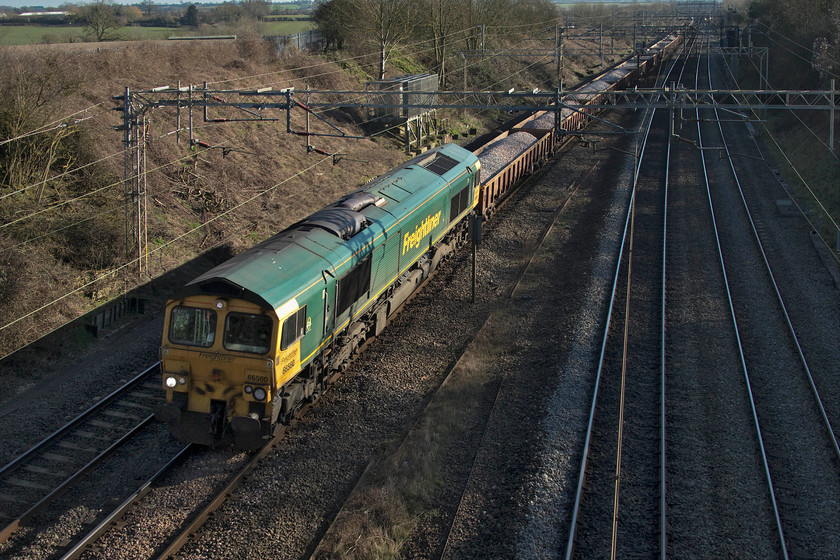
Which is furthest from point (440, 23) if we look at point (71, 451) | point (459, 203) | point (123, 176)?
point (71, 451)

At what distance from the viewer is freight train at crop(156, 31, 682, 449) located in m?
11.4

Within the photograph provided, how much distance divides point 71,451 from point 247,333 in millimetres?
3944

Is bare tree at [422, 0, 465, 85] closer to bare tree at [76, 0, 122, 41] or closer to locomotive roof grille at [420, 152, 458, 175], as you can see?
bare tree at [76, 0, 122, 41]

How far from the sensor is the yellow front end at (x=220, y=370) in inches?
445

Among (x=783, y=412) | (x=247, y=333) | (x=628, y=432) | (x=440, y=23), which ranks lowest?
(x=628, y=432)

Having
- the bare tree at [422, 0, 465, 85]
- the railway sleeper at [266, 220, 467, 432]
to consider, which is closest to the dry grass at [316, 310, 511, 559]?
the railway sleeper at [266, 220, 467, 432]

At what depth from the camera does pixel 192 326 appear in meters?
11.6

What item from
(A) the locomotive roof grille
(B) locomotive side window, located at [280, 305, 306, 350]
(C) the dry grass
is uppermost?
(A) the locomotive roof grille

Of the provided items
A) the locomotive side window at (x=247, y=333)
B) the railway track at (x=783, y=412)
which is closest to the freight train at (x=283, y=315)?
the locomotive side window at (x=247, y=333)

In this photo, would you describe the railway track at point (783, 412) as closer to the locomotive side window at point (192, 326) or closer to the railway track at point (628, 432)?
the railway track at point (628, 432)

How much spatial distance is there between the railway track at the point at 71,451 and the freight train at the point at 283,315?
1638 millimetres

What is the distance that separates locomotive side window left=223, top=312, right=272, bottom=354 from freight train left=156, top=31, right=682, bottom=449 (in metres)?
0.02

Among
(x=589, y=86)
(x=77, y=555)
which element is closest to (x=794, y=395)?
(x=77, y=555)

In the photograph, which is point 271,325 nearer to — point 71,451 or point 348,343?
point 348,343
